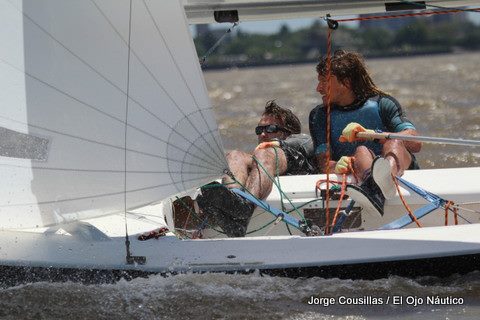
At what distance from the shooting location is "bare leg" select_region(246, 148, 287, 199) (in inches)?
171

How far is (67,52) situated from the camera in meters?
3.70

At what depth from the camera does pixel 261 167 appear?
4.36 m

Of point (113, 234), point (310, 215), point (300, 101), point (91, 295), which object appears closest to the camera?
point (91, 295)

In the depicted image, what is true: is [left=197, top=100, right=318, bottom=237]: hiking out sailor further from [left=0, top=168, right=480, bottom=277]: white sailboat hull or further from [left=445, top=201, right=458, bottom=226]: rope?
[left=445, top=201, right=458, bottom=226]: rope

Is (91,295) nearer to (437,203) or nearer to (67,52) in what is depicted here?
(67,52)

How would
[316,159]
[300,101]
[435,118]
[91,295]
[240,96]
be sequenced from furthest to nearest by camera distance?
[240,96] → [300,101] → [435,118] → [316,159] → [91,295]

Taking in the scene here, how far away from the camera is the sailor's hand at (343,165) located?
430 cm

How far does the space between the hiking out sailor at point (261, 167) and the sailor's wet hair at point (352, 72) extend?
33 cm

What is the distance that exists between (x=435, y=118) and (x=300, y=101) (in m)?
4.57

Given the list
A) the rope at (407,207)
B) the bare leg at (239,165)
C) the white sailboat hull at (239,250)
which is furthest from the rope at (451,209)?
the bare leg at (239,165)

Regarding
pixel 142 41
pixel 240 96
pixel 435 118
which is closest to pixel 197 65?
pixel 142 41

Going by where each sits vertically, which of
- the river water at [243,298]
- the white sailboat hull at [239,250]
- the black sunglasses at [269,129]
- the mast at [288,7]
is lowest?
the river water at [243,298]

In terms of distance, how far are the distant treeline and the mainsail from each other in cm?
3703

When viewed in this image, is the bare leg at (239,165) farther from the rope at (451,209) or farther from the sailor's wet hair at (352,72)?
the rope at (451,209)
